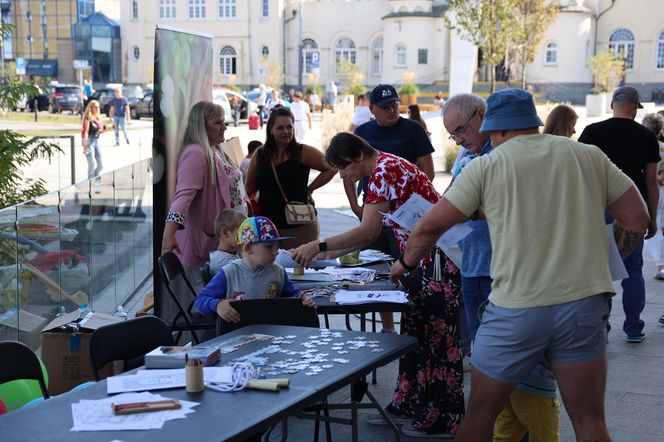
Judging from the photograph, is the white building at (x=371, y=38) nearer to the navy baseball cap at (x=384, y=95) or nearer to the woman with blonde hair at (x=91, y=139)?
the woman with blonde hair at (x=91, y=139)

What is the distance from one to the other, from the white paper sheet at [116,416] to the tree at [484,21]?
2609 cm

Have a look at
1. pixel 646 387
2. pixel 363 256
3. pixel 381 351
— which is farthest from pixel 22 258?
pixel 646 387

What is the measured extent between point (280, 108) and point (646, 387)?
3450 millimetres

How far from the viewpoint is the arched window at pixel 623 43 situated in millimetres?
62594

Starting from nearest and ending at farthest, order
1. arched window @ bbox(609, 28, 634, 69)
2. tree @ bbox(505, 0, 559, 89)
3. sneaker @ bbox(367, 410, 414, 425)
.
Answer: sneaker @ bbox(367, 410, 414, 425) < tree @ bbox(505, 0, 559, 89) < arched window @ bbox(609, 28, 634, 69)

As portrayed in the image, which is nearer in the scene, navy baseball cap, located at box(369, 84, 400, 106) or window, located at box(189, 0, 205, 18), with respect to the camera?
navy baseball cap, located at box(369, 84, 400, 106)

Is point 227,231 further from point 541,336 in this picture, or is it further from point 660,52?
point 660,52

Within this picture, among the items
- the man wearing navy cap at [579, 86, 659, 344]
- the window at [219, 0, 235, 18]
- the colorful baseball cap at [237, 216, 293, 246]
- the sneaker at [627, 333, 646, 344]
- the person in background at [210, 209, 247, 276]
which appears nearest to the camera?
the colorful baseball cap at [237, 216, 293, 246]

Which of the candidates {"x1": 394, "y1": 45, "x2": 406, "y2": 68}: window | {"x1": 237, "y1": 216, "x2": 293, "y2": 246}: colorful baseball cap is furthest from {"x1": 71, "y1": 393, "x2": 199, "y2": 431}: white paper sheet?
{"x1": 394, "y1": 45, "x2": 406, "y2": 68}: window

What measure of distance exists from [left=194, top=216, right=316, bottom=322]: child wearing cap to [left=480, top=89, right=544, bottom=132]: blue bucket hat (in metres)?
1.60

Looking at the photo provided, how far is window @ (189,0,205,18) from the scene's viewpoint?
75.6m

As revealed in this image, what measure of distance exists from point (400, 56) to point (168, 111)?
206 ft

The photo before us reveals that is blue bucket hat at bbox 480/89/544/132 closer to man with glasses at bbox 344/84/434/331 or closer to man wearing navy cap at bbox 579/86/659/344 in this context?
man wearing navy cap at bbox 579/86/659/344

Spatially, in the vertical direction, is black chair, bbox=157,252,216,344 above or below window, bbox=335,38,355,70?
below
